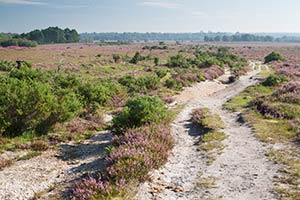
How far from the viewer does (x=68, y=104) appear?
2006 cm

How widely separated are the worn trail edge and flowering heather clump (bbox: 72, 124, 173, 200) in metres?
0.50

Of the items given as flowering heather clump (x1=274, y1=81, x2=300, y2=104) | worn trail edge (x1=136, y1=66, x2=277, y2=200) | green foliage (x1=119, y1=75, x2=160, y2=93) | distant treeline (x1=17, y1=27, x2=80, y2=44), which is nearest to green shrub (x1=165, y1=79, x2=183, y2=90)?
green foliage (x1=119, y1=75, x2=160, y2=93)

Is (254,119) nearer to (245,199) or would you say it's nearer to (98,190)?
(245,199)

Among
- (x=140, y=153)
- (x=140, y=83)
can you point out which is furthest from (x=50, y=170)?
(x=140, y=83)

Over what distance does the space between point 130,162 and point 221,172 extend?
12.1 ft

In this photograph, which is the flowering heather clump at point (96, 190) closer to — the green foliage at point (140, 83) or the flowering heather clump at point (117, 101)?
the flowering heather clump at point (117, 101)

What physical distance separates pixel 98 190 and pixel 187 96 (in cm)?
2837

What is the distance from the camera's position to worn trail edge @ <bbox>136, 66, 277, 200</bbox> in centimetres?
1088

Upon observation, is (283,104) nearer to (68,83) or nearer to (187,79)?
(68,83)

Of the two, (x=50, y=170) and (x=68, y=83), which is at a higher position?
(x=68, y=83)

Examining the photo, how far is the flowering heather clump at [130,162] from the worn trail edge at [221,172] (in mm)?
504

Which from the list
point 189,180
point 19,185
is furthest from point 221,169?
point 19,185

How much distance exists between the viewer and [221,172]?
42.2 feet

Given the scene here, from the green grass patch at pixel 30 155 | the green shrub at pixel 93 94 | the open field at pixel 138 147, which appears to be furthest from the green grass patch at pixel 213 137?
the green shrub at pixel 93 94
